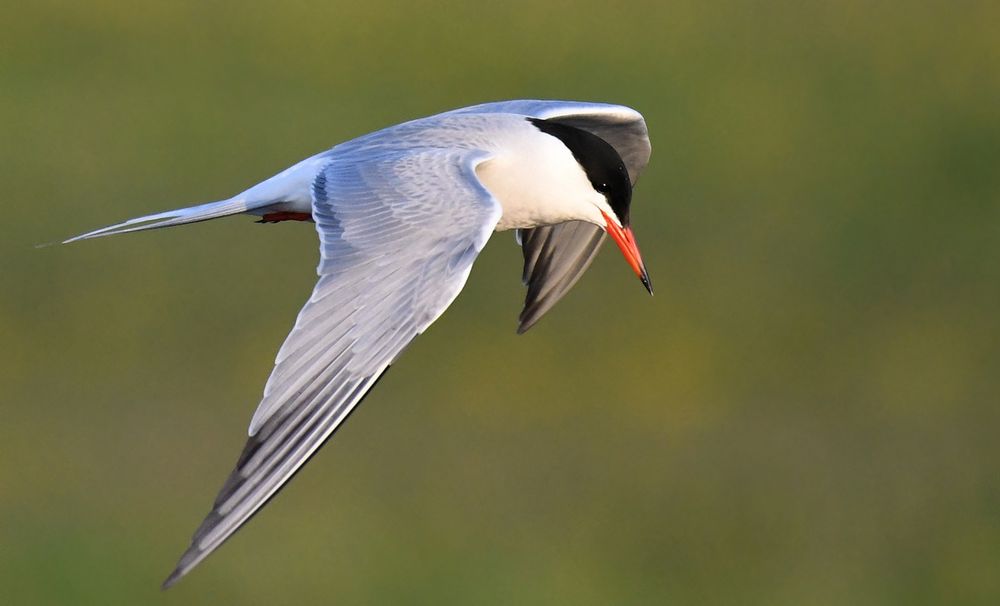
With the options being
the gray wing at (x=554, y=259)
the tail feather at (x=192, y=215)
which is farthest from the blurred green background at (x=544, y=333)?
the tail feather at (x=192, y=215)

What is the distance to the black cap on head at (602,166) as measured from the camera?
833 centimetres

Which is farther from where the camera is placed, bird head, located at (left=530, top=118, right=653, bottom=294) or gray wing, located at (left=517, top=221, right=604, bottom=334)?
gray wing, located at (left=517, top=221, right=604, bottom=334)

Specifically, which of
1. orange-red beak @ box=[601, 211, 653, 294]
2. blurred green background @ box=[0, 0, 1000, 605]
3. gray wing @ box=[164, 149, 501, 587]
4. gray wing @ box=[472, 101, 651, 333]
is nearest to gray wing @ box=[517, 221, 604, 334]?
gray wing @ box=[472, 101, 651, 333]

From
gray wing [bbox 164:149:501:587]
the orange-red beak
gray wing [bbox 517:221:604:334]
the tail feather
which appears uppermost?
gray wing [bbox 164:149:501:587]

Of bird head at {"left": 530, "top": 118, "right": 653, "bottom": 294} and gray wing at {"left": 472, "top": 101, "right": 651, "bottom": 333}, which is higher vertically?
bird head at {"left": 530, "top": 118, "right": 653, "bottom": 294}

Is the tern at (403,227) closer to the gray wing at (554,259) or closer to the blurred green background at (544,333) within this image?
the gray wing at (554,259)

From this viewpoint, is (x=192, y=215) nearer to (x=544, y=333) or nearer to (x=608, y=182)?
(x=608, y=182)

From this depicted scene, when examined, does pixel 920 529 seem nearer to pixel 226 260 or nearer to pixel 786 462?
pixel 786 462

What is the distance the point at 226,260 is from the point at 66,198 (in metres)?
1.81

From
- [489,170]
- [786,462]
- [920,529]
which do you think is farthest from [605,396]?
[489,170]

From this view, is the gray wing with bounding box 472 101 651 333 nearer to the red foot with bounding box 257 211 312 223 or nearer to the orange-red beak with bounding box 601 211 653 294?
the orange-red beak with bounding box 601 211 653 294

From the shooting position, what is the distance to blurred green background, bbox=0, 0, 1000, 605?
521 inches

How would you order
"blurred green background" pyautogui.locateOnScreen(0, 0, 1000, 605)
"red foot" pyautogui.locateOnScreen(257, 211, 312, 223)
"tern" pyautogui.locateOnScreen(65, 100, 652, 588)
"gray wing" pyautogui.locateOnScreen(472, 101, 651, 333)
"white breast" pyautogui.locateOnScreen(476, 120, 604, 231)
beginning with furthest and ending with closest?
"blurred green background" pyautogui.locateOnScreen(0, 0, 1000, 605) < "gray wing" pyautogui.locateOnScreen(472, 101, 651, 333) < "red foot" pyautogui.locateOnScreen(257, 211, 312, 223) < "white breast" pyautogui.locateOnScreen(476, 120, 604, 231) < "tern" pyautogui.locateOnScreen(65, 100, 652, 588)

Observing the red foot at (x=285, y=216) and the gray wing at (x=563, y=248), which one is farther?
the gray wing at (x=563, y=248)
